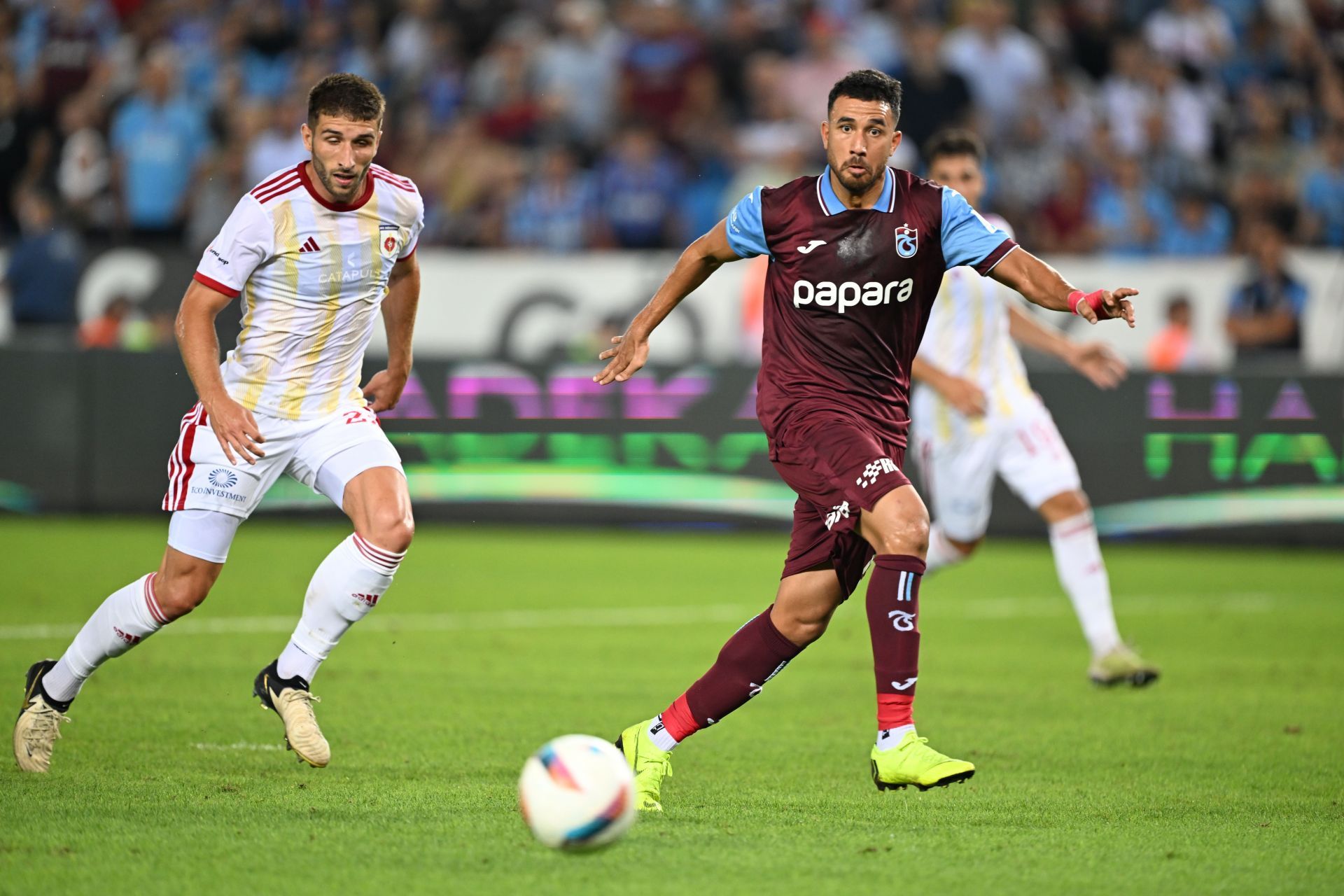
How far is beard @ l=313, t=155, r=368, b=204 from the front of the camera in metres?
6.21

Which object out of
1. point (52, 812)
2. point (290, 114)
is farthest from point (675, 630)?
point (290, 114)

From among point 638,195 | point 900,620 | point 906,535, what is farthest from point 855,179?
point 638,195

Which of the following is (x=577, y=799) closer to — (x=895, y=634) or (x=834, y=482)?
(x=895, y=634)

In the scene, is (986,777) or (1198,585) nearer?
(986,777)

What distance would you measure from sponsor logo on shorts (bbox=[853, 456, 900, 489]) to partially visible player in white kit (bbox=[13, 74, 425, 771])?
63.4 inches

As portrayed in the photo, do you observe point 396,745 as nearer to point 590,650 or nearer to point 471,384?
point 590,650

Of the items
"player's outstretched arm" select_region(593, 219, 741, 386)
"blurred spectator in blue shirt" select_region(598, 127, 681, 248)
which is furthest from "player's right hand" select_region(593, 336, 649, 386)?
"blurred spectator in blue shirt" select_region(598, 127, 681, 248)

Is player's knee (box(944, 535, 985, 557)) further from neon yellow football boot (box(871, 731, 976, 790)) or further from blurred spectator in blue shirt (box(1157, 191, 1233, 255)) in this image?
blurred spectator in blue shirt (box(1157, 191, 1233, 255))

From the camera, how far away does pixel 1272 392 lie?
1491cm

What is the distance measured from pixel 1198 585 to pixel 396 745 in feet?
26.1

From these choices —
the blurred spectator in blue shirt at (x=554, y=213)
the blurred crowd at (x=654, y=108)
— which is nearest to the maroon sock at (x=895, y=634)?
the blurred crowd at (x=654, y=108)

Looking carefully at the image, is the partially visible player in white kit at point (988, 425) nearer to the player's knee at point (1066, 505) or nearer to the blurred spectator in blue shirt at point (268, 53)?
the player's knee at point (1066, 505)

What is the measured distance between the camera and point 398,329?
22.6 feet

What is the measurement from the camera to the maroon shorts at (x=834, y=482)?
227 inches
